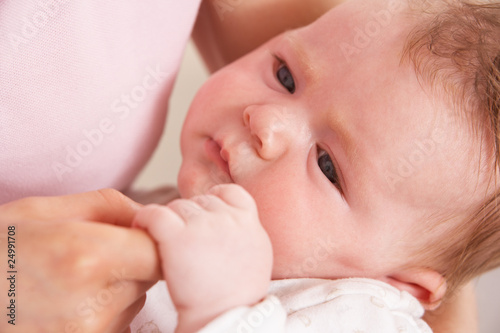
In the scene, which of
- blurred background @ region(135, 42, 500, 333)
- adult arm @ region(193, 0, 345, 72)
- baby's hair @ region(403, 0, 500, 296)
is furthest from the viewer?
blurred background @ region(135, 42, 500, 333)

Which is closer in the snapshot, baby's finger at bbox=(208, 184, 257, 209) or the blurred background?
baby's finger at bbox=(208, 184, 257, 209)

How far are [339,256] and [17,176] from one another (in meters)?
0.50

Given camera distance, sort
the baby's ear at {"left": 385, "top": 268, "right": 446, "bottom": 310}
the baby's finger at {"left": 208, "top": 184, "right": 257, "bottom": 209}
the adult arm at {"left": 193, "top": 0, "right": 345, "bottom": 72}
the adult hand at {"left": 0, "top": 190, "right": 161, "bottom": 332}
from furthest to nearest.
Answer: the adult arm at {"left": 193, "top": 0, "right": 345, "bottom": 72} < the baby's ear at {"left": 385, "top": 268, "right": 446, "bottom": 310} < the baby's finger at {"left": 208, "top": 184, "right": 257, "bottom": 209} < the adult hand at {"left": 0, "top": 190, "right": 161, "bottom": 332}

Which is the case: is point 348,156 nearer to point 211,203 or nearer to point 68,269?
point 211,203

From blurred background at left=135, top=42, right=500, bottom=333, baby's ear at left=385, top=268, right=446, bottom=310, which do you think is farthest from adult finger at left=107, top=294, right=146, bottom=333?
blurred background at left=135, top=42, right=500, bottom=333

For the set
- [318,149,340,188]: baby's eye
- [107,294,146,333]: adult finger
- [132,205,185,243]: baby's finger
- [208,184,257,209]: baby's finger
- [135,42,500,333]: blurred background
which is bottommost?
[135,42,500,333]: blurred background

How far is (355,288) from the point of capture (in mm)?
686

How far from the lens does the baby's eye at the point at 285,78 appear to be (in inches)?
30.7

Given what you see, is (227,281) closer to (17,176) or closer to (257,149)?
(257,149)

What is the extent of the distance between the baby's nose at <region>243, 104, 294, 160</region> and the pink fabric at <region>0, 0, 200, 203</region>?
20 centimetres

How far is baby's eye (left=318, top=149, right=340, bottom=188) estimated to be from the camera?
0.71 metres

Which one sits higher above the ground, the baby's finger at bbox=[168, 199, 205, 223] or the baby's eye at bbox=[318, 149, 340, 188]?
the baby's finger at bbox=[168, 199, 205, 223]

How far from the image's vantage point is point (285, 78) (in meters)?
0.80

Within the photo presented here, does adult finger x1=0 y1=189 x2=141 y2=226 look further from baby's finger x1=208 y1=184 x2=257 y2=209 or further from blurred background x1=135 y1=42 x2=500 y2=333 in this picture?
blurred background x1=135 y1=42 x2=500 y2=333
